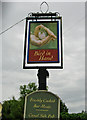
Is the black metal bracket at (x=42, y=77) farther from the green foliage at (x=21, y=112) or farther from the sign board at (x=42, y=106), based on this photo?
the green foliage at (x=21, y=112)

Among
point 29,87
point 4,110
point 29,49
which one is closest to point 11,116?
point 4,110

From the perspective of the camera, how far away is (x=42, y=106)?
26.0ft

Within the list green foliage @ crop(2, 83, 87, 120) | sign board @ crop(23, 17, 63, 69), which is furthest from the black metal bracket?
green foliage @ crop(2, 83, 87, 120)

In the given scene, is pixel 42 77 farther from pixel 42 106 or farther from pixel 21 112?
pixel 21 112

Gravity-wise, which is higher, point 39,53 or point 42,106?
point 39,53

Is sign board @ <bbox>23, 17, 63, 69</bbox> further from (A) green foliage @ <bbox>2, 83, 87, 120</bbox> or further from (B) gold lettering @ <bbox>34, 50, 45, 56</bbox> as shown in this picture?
(A) green foliage @ <bbox>2, 83, 87, 120</bbox>

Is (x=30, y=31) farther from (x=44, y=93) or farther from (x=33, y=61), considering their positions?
(x=44, y=93)

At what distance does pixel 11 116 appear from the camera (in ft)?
86.2

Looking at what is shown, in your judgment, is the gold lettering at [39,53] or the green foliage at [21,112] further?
the green foliage at [21,112]

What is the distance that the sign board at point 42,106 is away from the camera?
7809mm

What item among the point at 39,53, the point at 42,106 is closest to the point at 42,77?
the point at 39,53

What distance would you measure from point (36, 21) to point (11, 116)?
19.1m

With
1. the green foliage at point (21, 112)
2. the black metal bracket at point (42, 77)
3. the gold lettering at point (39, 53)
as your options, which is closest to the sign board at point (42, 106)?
the black metal bracket at point (42, 77)

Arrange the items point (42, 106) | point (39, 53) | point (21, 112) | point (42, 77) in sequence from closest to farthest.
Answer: point (42, 106)
point (42, 77)
point (39, 53)
point (21, 112)
